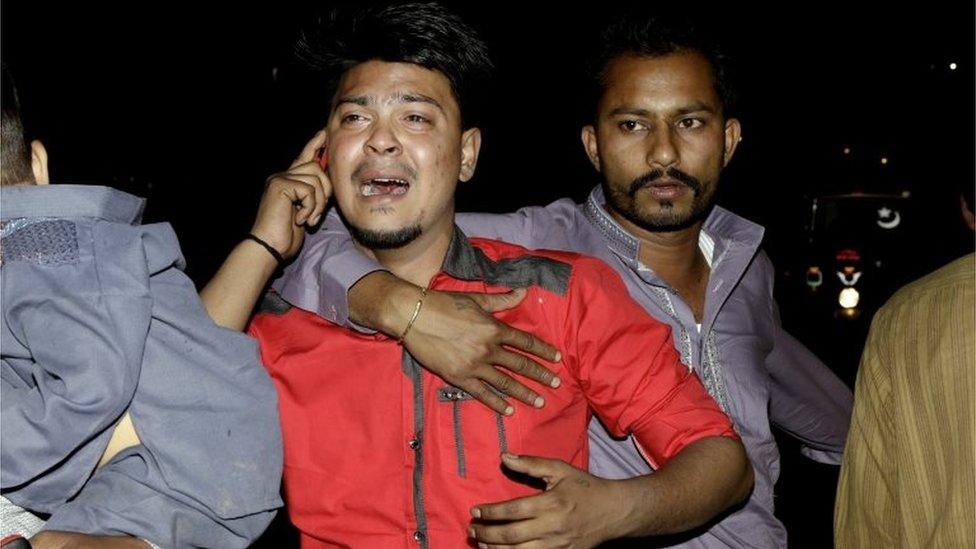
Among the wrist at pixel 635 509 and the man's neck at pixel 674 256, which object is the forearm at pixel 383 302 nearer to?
the wrist at pixel 635 509

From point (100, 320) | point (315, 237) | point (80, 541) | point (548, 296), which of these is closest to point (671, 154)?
point (548, 296)

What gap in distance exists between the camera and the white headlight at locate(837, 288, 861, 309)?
8.54 metres

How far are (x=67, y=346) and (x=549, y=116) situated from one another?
35.9 ft

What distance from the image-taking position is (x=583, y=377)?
1.85 m

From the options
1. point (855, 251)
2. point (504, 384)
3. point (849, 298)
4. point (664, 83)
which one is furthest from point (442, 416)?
point (855, 251)

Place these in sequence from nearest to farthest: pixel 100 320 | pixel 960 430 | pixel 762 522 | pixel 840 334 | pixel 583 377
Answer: pixel 100 320 → pixel 960 430 → pixel 583 377 → pixel 762 522 → pixel 840 334

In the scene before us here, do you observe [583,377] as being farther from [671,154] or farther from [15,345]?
[15,345]

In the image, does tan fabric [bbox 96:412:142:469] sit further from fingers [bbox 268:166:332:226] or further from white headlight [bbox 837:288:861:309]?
white headlight [bbox 837:288:861:309]

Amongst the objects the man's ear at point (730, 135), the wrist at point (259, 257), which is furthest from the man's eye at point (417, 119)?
the man's ear at point (730, 135)

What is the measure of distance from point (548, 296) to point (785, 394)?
1.15 meters

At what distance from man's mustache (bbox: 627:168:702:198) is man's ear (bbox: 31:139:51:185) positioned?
1.55 m

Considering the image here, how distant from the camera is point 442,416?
1.78 m

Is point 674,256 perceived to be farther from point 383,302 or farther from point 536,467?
point 536,467

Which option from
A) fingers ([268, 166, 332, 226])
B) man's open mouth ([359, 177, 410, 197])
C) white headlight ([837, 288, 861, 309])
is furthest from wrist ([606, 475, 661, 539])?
white headlight ([837, 288, 861, 309])
